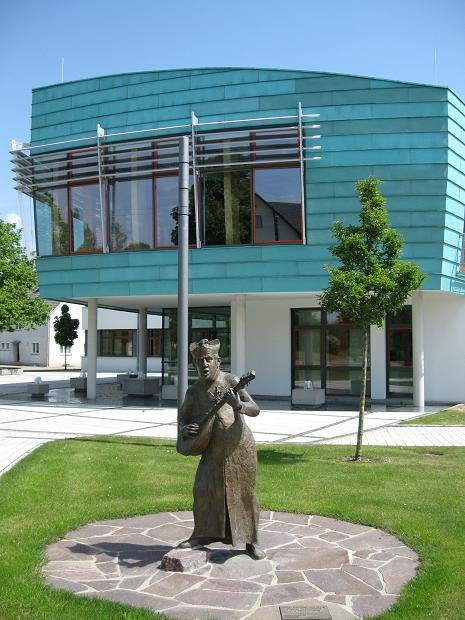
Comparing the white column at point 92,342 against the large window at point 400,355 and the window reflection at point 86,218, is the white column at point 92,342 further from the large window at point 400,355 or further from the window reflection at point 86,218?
the large window at point 400,355

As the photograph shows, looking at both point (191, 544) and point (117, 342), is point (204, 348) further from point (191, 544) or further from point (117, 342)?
point (117, 342)

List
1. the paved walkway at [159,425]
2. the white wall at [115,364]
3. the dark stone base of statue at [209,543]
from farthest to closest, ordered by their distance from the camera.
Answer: the white wall at [115,364], the paved walkway at [159,425], the dark stone base of statue at [209,543]

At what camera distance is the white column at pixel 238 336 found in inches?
796

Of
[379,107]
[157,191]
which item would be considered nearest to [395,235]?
[379,107]

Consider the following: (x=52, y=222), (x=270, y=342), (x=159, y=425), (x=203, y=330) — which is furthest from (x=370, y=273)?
(x=203, y=330)

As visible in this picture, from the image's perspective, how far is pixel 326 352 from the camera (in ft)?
74.9

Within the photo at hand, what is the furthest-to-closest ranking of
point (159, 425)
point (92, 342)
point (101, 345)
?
1. point (101, 345)
2. point (92, 342)
3. point (159, 425)

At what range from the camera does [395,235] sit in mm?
10945

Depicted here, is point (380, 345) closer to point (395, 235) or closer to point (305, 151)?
point (305, 151)

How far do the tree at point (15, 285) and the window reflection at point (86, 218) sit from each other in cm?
Result: 1104

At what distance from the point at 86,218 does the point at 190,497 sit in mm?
14505

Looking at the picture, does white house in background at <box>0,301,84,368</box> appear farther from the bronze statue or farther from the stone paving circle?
the bronze statue

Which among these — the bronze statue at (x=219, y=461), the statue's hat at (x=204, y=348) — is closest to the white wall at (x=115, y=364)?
the bronze statue at (x=219, y=461)

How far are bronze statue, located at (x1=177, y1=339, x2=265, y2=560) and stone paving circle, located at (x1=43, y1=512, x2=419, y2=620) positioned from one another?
245mm
